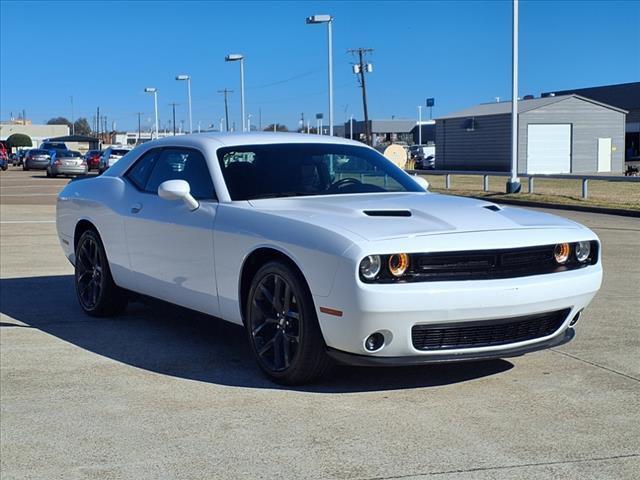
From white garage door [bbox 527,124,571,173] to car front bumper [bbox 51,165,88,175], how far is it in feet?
80.5

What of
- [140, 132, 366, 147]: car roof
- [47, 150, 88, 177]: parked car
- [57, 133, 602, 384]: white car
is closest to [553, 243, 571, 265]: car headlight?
→ [57, 133, 602, 384]: white car

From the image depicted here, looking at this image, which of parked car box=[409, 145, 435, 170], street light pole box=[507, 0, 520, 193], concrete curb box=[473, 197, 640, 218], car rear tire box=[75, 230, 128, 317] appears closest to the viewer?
car rear tire box=[75, 230, 128, 317]

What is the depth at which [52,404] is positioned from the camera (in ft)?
16.8

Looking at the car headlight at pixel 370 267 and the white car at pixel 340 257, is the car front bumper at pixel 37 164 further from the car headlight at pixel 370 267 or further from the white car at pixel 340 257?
the car headlight at pixel 370 267

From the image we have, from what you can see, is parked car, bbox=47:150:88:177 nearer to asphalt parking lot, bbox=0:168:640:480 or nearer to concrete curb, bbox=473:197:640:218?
concrete curb, bbox=473:197:640:218

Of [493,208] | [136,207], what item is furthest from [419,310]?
[136,207]

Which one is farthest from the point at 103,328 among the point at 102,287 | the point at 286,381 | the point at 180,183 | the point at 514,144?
the point at 514,144

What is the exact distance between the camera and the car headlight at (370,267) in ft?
15.5

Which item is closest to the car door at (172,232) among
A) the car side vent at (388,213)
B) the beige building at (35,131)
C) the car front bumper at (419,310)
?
the car side vent at (388,213)

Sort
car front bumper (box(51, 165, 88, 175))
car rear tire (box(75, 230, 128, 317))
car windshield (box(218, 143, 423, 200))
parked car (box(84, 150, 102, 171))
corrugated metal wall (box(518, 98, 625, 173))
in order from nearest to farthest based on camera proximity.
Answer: car windshield (box(218, 143, 423, 200)) < car rear tire (box(75, 230, 128, 317)) < car front bumper (box(51, 165, 88, 175)) < corrugated metal wall (box(518, 98, 625, 173)) < parked car (box(84, 150, 102, 171))

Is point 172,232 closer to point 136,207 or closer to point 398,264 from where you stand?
point 136,207

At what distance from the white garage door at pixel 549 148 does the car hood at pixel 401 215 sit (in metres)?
45.9

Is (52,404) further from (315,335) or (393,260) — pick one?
(393,260)

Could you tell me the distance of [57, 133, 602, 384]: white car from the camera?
188 inches
